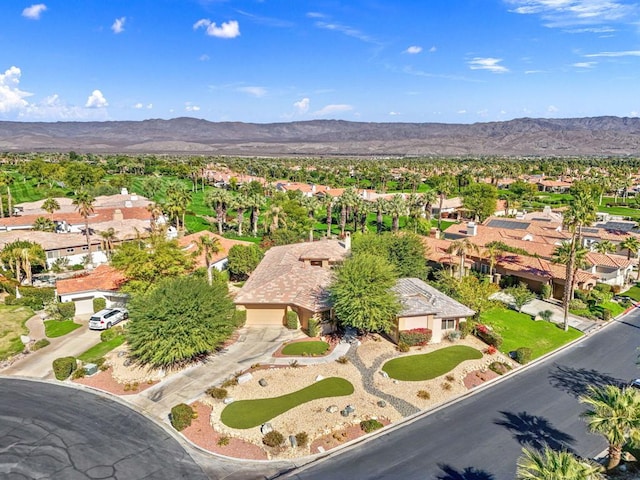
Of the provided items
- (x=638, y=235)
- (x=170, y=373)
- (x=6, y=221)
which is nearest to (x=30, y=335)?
(x=170, y=373)

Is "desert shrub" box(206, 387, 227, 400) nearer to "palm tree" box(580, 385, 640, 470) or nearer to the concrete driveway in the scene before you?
the concrete driveway

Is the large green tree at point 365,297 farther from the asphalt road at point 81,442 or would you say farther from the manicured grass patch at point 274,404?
the asphalt road at point 81,442

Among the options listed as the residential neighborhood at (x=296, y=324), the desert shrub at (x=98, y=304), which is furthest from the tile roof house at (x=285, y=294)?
the desert shrub at (x=98, y=304)

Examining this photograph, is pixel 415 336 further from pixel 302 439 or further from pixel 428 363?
pixel 302 439

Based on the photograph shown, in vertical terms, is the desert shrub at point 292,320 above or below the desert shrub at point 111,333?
above

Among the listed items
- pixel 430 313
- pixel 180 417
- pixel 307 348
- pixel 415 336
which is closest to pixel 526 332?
pixel 430 313

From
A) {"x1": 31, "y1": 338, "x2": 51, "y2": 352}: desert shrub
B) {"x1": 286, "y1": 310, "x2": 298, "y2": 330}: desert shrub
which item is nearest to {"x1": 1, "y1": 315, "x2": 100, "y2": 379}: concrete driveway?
{"x1": 31, "y1": 338, "x2": 51, "y2": 352}: desert shrub
